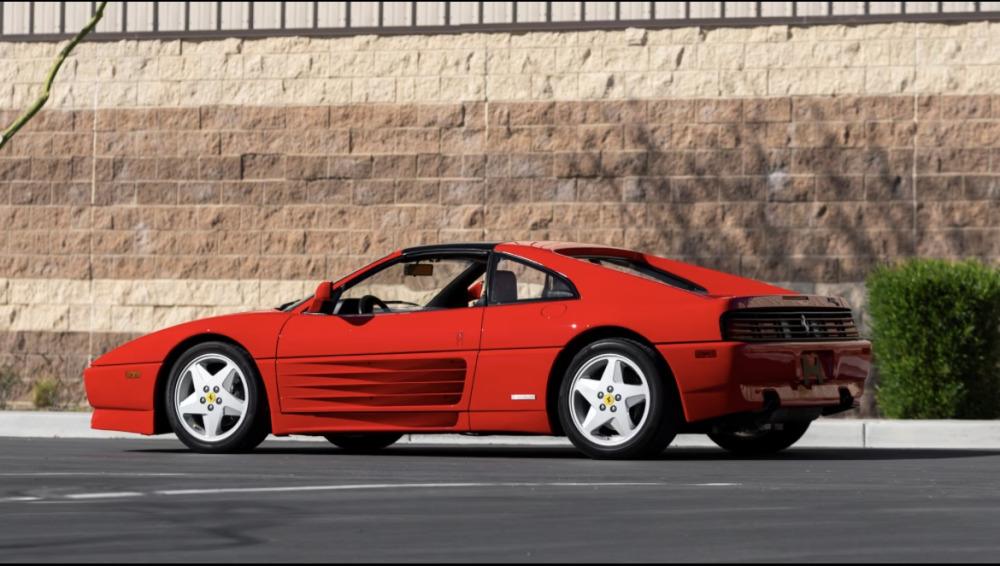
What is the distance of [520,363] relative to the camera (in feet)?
36.0

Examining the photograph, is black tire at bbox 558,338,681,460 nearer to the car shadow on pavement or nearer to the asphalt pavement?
the asphalt pavement

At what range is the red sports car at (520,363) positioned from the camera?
10.5 metres

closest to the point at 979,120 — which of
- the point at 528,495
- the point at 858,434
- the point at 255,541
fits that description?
the point at 858,434

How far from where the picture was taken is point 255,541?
6859mm

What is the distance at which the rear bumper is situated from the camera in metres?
10.4

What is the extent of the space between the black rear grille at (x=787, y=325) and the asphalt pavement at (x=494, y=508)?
0.75m

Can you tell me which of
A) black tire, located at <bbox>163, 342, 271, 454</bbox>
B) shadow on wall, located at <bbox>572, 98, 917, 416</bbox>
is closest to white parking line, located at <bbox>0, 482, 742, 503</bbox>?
black tire, located at <bbox>163, 342, 271, 454</bbox>

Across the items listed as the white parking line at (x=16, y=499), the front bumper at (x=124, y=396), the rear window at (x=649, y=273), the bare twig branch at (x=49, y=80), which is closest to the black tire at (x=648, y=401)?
the rear window at (x=649, y=273)

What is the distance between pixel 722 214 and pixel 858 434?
3646 millimetres

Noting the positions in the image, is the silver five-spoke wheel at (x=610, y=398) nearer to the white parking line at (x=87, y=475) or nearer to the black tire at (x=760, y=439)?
the black tire at (x=760, y=439)

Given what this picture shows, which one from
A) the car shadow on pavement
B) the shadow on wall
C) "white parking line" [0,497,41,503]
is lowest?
the car shadow on pavement

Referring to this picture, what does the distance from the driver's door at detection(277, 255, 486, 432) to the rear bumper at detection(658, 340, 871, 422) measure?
1.38 metres

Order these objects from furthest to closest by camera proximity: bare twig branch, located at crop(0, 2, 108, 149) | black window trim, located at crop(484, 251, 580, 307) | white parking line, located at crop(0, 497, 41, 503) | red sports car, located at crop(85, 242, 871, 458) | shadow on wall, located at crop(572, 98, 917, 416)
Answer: bare twig branch, located at crop(0, 2, 108, 149)
shadow on wall, located at crop(572, 98, 917, 416)
black window trim, located at crop(484, 251, 580, 307)
red sports car, located at crop(85, 242, 871, 458)
white parking line, located at crop(0, 497, 41, 503)

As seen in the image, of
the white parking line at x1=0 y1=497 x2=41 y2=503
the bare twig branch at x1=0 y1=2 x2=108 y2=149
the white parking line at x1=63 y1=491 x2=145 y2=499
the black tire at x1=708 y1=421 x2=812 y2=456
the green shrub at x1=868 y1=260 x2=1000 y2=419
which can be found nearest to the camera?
the white parking line at x1=0 y1=497 x2=41 y2=503
